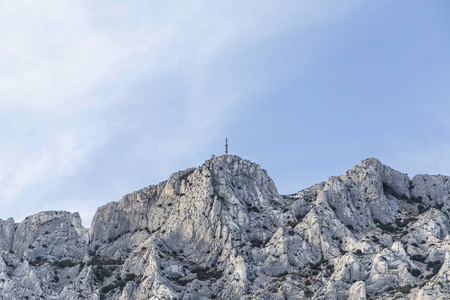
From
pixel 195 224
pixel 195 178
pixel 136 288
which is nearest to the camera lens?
pixel 136 288

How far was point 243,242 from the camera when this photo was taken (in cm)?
15475

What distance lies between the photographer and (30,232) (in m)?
179

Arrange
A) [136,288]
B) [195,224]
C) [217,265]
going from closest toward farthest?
1. [136,288]
2. [217,265]
3. [195,224]

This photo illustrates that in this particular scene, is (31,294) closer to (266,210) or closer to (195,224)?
(195,224)

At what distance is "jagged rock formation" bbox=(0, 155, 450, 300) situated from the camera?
442 feet

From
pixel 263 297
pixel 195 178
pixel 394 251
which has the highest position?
pixel 195 178

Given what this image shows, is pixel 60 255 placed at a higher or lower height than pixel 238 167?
lower

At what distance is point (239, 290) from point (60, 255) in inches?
2288

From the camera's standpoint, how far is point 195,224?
162125 mm

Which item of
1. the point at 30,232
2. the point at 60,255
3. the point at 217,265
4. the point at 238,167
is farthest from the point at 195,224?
the point at 30,232

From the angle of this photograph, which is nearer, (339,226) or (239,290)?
(239,290)

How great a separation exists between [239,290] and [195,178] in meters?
46.6

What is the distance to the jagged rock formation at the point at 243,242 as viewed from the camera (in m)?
135

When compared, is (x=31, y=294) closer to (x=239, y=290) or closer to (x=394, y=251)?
(x=239, y=290)
